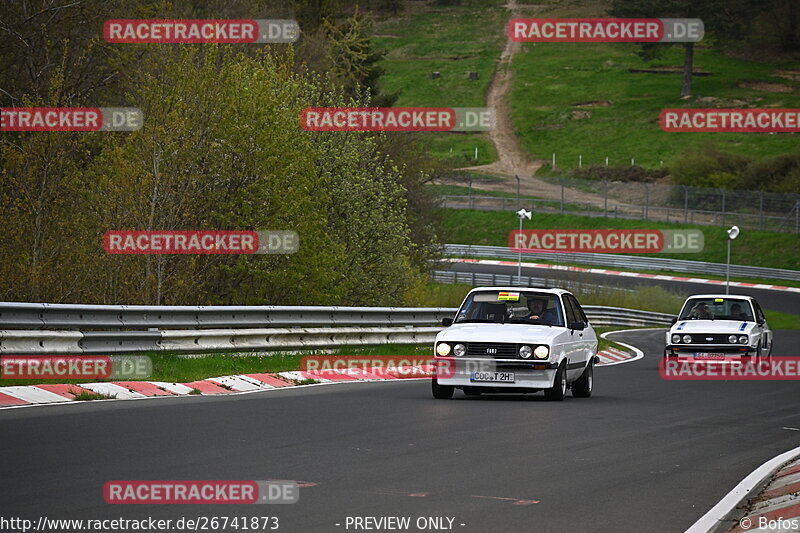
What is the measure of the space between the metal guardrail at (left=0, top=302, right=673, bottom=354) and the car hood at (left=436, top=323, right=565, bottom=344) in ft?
13.9

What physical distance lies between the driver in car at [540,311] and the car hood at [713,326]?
7631 mm

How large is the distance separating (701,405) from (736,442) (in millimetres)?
4518

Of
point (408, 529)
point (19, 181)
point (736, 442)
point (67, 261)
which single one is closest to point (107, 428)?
point (408, 529)

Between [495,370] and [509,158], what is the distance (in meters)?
96.5

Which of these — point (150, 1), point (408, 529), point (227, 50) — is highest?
point (150, 1)

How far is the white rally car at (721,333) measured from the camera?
24406 millimetres

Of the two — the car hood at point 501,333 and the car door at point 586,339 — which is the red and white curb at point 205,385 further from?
the car door at point 586,339

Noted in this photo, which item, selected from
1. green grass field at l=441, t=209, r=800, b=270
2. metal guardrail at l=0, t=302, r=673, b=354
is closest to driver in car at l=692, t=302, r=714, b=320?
metal guardrail at l=0, t=302, r=673, b=354

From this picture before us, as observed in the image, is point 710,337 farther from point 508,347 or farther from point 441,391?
point 441,391

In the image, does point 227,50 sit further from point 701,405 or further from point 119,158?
point 701,405

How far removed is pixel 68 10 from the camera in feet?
114

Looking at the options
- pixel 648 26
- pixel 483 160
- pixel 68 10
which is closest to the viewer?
pixel 68 10

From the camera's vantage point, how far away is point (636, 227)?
76.6 m

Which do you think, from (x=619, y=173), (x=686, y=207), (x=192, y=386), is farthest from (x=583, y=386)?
(x=619, y=173)
